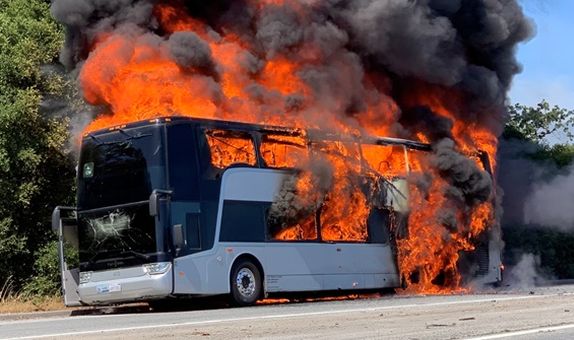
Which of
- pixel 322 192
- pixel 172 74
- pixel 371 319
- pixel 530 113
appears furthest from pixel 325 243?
pixel 530 113

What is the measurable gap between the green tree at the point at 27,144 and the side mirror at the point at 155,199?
315 inches

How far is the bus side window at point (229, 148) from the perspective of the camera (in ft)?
64.5

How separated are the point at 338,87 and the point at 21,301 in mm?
9110

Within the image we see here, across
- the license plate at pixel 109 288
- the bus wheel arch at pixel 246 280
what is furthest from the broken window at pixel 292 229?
the license plate at pixel 109 288

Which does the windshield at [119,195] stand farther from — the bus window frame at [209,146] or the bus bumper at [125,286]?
the bus window frame at [209,146]

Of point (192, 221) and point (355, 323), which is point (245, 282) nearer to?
point (192, 221)

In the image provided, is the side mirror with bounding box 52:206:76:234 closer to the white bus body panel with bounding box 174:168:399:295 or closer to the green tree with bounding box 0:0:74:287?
the white bus body panel with bounding box 174:168:399:295

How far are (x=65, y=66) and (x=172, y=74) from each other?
4469mm

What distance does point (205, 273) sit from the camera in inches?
752

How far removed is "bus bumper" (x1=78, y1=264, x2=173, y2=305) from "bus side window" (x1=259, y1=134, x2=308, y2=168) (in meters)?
3.52

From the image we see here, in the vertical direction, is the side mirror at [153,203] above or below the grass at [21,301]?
above

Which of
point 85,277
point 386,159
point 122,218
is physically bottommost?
point 85,277

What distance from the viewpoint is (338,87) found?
79.5ft

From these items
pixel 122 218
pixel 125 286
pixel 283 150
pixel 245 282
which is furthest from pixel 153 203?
pixel 283 150
